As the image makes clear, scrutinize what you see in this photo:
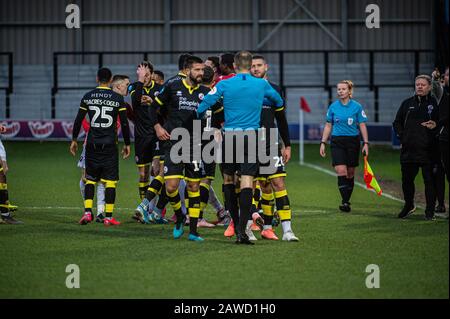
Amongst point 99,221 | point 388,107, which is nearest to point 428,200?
point 99,221

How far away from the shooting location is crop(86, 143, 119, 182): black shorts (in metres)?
13.5

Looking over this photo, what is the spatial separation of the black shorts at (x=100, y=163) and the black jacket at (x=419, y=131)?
4418 mm

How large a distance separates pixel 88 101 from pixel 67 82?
2610cm

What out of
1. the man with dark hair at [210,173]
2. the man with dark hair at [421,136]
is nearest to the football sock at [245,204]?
the man with dark hair at [210,173]

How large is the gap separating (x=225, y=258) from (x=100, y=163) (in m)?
3.72

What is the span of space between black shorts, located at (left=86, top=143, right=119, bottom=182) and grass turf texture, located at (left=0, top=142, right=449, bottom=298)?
0.72 m

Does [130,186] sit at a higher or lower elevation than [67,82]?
lower

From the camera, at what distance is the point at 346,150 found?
15766mm

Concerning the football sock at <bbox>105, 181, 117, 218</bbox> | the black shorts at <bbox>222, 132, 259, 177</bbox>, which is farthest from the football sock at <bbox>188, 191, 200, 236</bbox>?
the football sock at <bbox>105, 181, 117, 218</bbox>

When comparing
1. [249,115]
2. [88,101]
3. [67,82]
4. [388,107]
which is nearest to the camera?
[249,115]

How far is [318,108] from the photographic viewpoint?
36031 millimetres

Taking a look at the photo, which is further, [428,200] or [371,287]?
[428,200]
